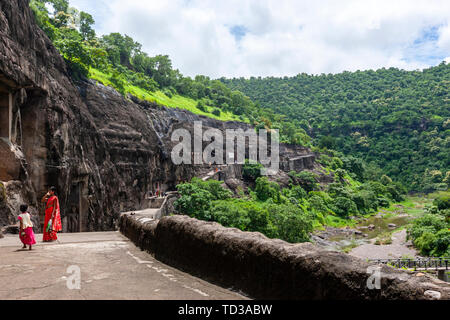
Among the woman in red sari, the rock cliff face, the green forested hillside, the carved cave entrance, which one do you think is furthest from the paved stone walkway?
the green forested hillside

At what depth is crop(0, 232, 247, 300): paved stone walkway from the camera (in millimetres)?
4215

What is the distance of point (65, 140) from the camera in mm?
20094

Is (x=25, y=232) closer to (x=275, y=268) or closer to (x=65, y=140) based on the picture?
(x=275, y=268)

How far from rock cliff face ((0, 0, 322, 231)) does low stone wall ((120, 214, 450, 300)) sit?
33.5 ft

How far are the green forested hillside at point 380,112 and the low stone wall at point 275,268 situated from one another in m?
83.3

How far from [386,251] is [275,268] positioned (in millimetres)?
37445

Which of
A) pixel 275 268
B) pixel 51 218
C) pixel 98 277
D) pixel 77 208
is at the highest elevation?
pixel 275 268

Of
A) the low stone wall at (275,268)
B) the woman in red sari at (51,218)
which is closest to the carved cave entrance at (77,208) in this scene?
the woman in red sari at (51,218)

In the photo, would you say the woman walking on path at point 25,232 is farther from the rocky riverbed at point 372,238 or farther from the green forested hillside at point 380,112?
the green forested hillside at point 380,112

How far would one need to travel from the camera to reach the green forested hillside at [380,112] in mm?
89875

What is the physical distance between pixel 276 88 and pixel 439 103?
59.6 metres

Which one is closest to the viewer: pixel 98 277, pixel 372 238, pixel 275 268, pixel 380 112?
pixel 275 268

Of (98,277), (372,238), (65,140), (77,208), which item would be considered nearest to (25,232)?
(98,277)
